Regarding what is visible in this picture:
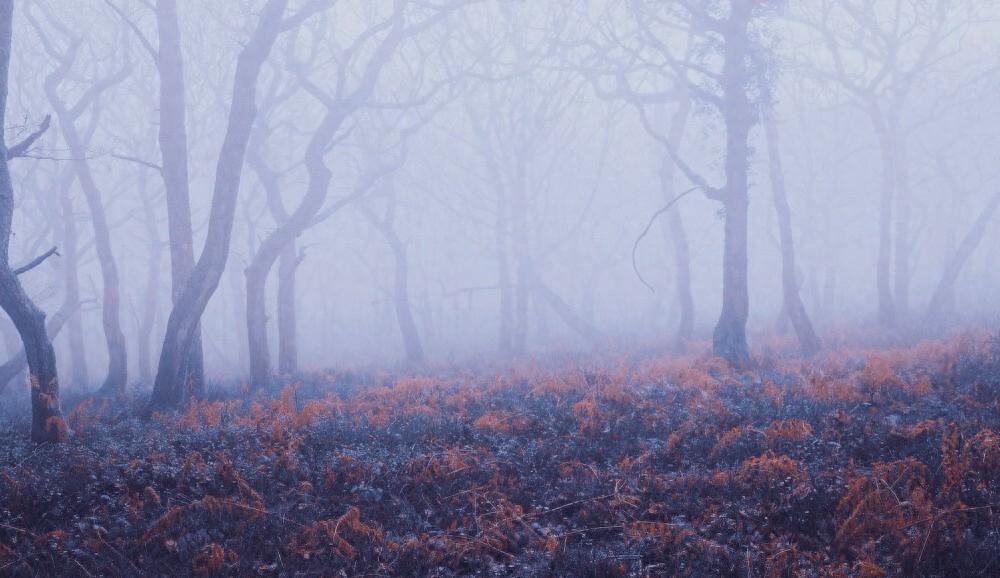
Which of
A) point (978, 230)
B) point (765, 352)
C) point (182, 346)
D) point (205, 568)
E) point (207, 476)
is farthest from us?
point (978, 230)

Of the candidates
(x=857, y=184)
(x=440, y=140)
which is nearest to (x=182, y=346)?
(x=440, y=140)

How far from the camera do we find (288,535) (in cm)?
577

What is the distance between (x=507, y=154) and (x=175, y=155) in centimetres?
1444

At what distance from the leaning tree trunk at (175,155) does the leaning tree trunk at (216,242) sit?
1.88 meters

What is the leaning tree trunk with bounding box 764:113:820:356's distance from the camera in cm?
1633

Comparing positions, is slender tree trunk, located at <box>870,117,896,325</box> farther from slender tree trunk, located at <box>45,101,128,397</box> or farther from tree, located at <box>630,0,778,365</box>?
slender tree trunk, located at <box>45,101,128,397</box>

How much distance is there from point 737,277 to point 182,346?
10.5 metres

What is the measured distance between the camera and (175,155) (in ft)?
45.0

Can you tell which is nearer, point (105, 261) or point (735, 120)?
point (735, 120)

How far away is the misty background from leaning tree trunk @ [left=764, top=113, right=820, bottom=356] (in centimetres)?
123

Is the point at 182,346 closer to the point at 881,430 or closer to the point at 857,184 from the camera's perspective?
the point at 881,430

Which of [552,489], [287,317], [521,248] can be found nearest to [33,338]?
[552,489]

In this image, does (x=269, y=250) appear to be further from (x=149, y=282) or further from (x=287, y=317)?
(x=149, y=282)

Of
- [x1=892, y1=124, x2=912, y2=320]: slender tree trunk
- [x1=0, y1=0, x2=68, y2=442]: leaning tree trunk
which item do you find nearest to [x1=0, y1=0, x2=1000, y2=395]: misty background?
[x1=892, y1=124, x2=912, y2=320]: slender tree trunk
